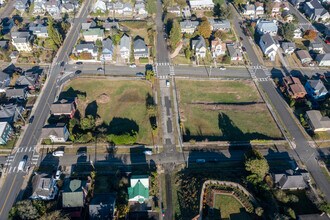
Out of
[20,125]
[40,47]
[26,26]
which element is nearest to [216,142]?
[20,125]

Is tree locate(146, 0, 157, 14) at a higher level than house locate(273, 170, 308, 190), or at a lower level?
higher

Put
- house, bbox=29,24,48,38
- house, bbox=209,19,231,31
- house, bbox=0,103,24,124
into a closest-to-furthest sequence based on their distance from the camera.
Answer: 1. house, bbox=0,103,24,124
2. house, bbox=29,24,48,38
3. house, bbox=209,19,231,31

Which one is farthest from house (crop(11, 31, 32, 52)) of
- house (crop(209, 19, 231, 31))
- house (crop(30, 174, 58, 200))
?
house (crop(209, 19, 231, 31))

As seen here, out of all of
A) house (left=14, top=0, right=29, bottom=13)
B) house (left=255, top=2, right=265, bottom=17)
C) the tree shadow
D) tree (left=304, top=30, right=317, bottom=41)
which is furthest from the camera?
house (left=255, top=2, right=265, bottom=17)

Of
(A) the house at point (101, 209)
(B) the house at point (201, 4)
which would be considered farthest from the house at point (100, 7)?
(A) the house at point (101, 209)

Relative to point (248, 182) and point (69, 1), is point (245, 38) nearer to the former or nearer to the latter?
point (248, 182)

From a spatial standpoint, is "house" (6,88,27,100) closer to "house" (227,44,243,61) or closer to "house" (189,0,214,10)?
"house" (227,44,243,61)
